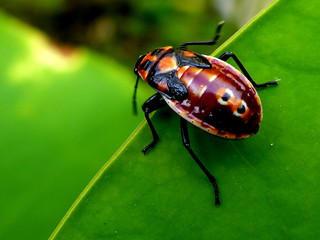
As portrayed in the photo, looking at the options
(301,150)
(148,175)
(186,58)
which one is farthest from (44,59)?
(301,150)

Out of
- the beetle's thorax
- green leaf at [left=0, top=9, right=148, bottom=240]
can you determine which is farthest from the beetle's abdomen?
green leaf at [left=0, top=9, right=148, bottom=240]

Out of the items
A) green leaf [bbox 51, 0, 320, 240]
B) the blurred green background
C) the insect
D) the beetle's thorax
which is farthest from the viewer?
the blurred green background

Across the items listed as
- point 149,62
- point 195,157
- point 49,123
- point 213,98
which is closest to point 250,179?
point 195,157

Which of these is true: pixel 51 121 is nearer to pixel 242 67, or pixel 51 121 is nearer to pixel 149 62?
pixel 149 62

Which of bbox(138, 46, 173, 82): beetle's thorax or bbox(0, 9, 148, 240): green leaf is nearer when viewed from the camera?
bbox(138, 46, 173, 82): beetle's thorax

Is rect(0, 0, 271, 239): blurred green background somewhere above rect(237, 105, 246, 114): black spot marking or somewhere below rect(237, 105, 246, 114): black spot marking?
below

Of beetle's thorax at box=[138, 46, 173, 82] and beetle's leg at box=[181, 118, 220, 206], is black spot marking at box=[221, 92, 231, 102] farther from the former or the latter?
beetle's thorax at box=[138, 46, 173, 82]

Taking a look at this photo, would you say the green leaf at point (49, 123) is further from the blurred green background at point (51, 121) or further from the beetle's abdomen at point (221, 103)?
the beetle's abdomen at point (221, 103)

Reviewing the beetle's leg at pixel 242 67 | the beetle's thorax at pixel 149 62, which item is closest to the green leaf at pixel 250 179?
the beetle's leg at pixel 242 67
